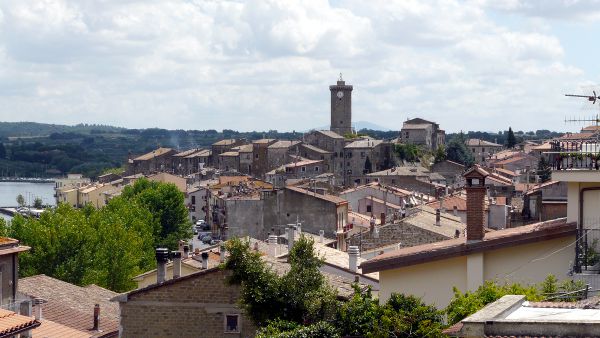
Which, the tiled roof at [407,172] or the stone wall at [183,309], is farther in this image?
the tiled roof at [407,172]

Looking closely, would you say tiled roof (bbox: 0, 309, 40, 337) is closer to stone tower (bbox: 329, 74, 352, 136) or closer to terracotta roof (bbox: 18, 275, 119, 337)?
terracotta roof (bbox: 18, 275, 119, 337)

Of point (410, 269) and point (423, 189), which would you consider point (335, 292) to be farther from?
point (423, 189)

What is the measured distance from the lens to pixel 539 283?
17.5 meters

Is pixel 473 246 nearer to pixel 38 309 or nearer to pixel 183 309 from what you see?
pixel 183 309

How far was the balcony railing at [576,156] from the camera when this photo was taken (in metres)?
17.1

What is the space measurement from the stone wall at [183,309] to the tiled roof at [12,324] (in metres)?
5.98

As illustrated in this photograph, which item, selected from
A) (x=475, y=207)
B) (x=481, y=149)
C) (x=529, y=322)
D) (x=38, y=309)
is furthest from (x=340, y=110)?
(x=529, y=322)

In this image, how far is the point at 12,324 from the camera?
1841cm

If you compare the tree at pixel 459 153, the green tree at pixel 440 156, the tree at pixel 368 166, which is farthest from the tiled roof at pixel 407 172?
the tree at pixel 459 153

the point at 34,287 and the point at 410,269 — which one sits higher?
the point at 410,269

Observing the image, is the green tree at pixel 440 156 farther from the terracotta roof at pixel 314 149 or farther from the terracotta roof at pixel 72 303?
the terracotta roof at pixel 72 303

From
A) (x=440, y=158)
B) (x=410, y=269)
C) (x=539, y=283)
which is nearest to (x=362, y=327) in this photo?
(x=410, y=269)

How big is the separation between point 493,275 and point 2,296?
14.6 m

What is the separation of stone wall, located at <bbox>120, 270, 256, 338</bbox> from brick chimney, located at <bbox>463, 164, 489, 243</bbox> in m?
7.32
